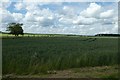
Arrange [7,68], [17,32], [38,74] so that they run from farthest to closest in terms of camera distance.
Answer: [17,32] → [7,68] → [38,74]

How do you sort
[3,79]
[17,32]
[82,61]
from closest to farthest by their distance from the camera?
[3,79], [82,61], [17,32]

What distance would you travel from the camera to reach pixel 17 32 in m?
95.7

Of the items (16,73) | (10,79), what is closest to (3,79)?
(10,79)

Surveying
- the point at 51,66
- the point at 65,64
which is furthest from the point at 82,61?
the point at 51,66

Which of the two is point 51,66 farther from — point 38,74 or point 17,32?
point 17,32

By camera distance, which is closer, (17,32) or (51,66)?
(51,66)

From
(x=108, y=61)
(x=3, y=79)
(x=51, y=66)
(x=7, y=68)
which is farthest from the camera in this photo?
(x=108, y=61)

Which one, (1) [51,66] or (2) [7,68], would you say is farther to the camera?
(1) [51,66]

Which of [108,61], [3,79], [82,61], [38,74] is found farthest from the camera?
[108,61]

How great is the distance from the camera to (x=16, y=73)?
11844 millimetres

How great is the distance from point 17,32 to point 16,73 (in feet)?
278

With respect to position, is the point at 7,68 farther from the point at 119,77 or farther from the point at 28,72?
the point at 119,77

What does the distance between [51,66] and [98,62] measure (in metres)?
3.48

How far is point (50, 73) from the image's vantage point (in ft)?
38.9
